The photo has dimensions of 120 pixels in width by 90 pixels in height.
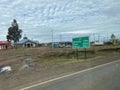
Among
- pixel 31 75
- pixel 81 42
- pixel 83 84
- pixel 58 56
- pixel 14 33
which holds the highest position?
pixel 14 33

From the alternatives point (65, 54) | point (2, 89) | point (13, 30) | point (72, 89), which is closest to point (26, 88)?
point (2, 89)

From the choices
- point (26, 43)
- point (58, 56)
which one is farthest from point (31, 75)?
point (26, 43)

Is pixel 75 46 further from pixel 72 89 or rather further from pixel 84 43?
pixel 72 89

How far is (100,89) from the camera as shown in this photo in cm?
1052

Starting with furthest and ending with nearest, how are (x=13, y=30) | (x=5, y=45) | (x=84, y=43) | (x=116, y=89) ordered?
(x=13, y=30) → (x=5, y=45) → (x=84, y=43) → (x=116, y=89)

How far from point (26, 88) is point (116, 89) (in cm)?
394

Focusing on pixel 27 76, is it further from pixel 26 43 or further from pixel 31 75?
→ pixel 26 43

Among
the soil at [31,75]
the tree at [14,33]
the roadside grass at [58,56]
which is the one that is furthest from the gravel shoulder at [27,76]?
the tree at [14,33]

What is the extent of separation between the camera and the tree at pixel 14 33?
11926cm

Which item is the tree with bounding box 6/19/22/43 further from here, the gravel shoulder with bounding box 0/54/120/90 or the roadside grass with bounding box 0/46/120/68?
the gravel shoulder with bounding box 0/54/120/90

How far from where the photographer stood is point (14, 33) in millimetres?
118938

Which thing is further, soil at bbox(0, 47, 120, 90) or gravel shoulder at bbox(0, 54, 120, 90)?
soil at bbox(0, 47, 120, 90)

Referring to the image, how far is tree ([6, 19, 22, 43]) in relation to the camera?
119 metres

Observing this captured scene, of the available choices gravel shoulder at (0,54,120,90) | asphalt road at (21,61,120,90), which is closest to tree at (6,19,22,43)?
gravel shoulder at (0,54,120,90)
